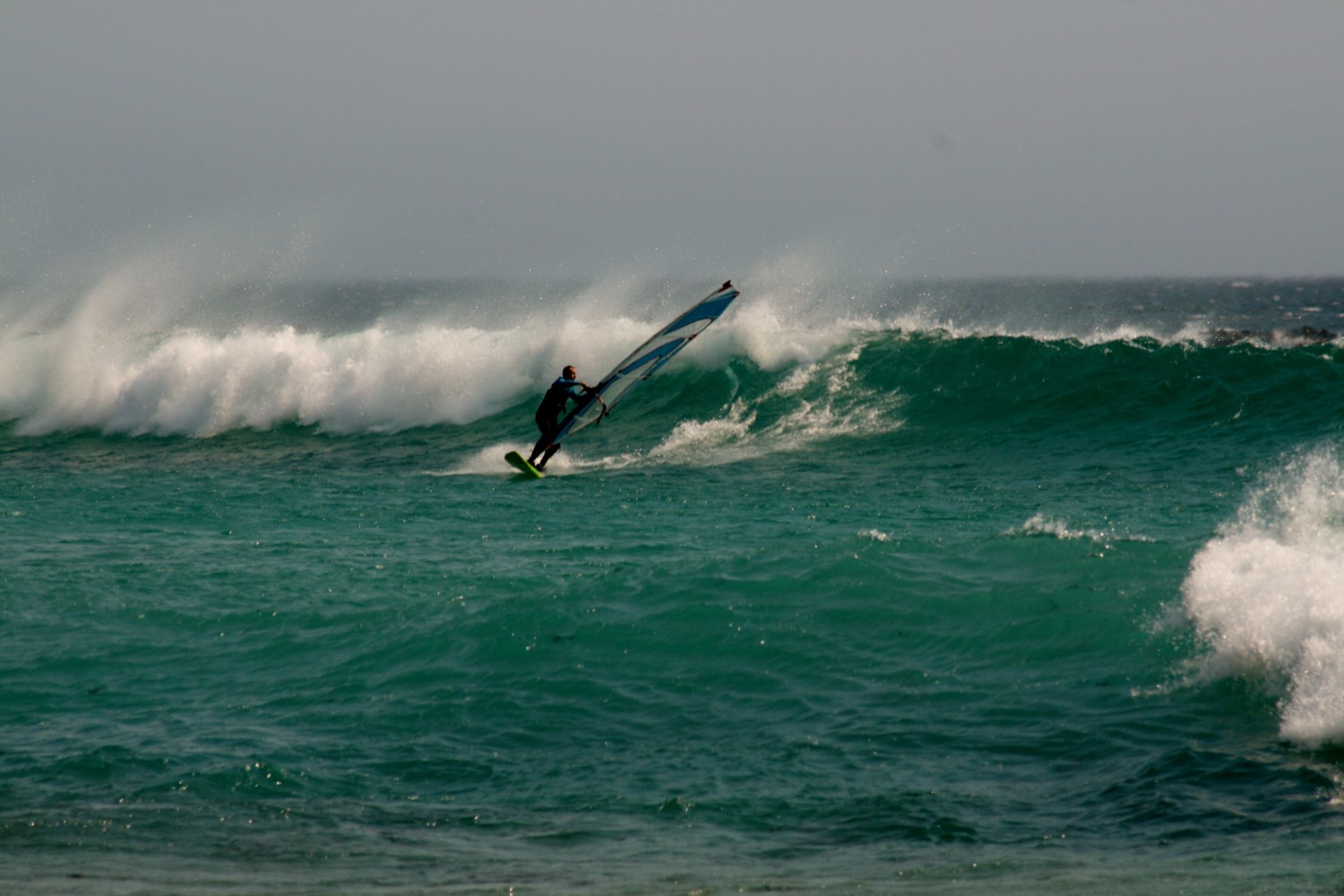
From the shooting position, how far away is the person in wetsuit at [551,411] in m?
15.1

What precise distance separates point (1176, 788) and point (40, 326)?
2781cm

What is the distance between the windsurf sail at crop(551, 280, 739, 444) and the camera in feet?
49.0

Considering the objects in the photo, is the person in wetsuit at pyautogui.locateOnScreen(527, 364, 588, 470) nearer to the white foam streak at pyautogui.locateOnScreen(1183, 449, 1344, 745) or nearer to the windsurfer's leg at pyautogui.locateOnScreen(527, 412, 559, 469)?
the windsurfer's leg at pyautogui.locateOnScreen(527, 412, 559, 469)

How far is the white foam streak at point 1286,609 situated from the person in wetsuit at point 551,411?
8.44 meters

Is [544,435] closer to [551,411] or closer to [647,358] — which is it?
[551,411]

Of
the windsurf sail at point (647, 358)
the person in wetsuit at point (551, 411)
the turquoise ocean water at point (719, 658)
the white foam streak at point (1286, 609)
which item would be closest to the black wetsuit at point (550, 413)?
the person in wetsuit at point (551, 411)

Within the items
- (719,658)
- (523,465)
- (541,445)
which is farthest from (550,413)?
(719,658)

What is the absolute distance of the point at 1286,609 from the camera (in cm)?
682

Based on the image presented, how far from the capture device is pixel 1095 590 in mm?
8398

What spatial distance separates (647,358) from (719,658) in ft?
27.9

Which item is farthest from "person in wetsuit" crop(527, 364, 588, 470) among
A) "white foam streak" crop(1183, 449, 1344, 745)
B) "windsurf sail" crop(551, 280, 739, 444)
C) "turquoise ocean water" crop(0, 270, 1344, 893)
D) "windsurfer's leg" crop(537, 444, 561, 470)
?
"white foam streak" crop(1183, 449, 1344, 745)

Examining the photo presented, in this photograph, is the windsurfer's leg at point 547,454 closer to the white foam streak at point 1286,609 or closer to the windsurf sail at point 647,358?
the windsurf sail at point 647,358

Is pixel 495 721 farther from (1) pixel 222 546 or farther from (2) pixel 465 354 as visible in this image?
(2) pixel 465 354

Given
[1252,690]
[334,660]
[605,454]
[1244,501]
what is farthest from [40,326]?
[1252,690]
